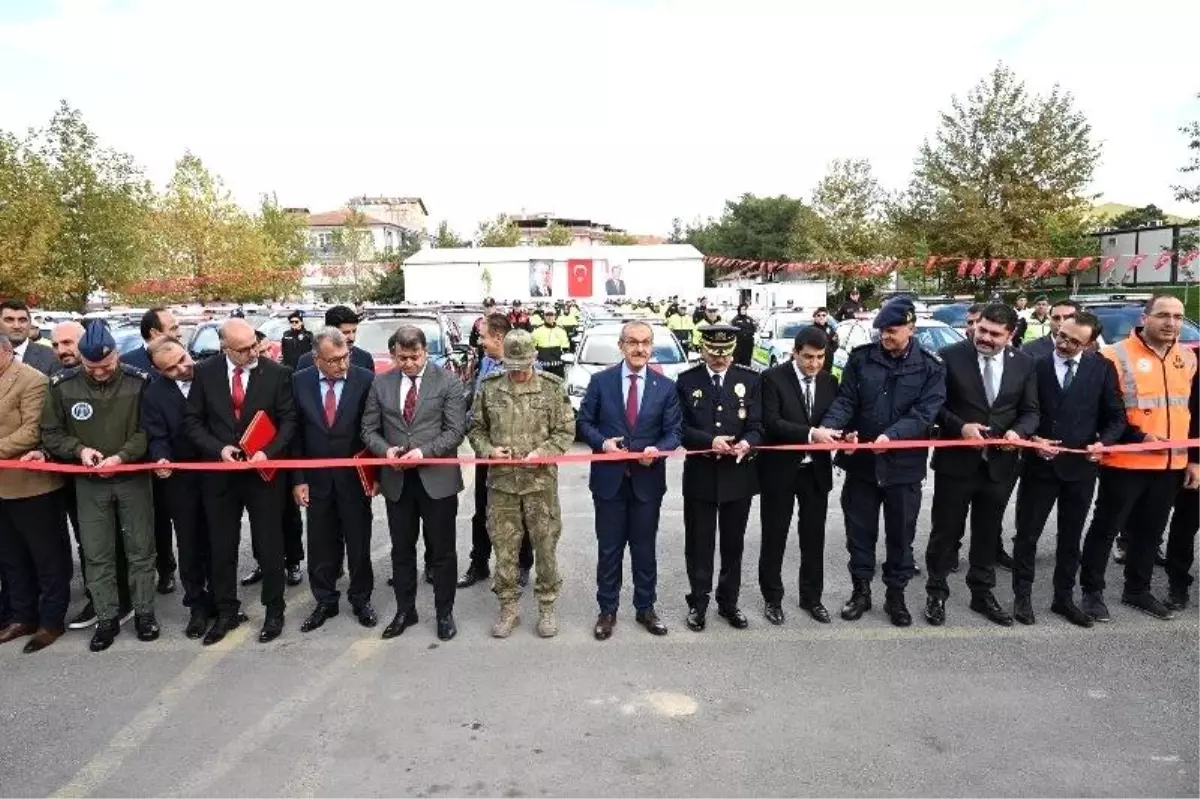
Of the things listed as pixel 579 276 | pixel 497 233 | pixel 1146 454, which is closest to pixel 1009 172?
pixel 579 276

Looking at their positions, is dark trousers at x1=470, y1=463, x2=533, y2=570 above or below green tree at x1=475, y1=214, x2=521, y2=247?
below

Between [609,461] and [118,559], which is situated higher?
[609,461]

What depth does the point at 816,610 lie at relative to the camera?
5.13m

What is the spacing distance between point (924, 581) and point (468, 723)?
364cm

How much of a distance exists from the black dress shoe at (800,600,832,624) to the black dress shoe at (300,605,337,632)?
3187 millimetres

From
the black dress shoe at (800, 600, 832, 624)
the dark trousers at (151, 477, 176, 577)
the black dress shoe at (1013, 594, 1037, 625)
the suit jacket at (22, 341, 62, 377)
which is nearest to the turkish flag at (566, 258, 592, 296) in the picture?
the suit jacket at (22, 341, 62, 377)

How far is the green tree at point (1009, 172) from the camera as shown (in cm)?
3091

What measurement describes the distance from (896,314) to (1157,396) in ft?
6.12

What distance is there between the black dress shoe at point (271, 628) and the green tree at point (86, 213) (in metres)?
27.3

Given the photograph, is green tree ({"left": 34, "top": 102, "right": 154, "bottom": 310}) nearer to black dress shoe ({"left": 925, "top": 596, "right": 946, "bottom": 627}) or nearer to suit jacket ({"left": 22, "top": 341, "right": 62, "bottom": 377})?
suit jacket ({"left": 22, "top": 341, "right": 62, "bottom": 377})

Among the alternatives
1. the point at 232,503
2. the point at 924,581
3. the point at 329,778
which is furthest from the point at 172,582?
the point at 924,581

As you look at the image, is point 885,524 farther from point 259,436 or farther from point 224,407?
point 224,407

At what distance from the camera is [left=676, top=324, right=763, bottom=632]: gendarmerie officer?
4820 millimetres

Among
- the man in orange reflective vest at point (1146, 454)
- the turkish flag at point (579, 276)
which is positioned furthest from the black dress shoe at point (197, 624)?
the turkish flag at point (579, 276)
